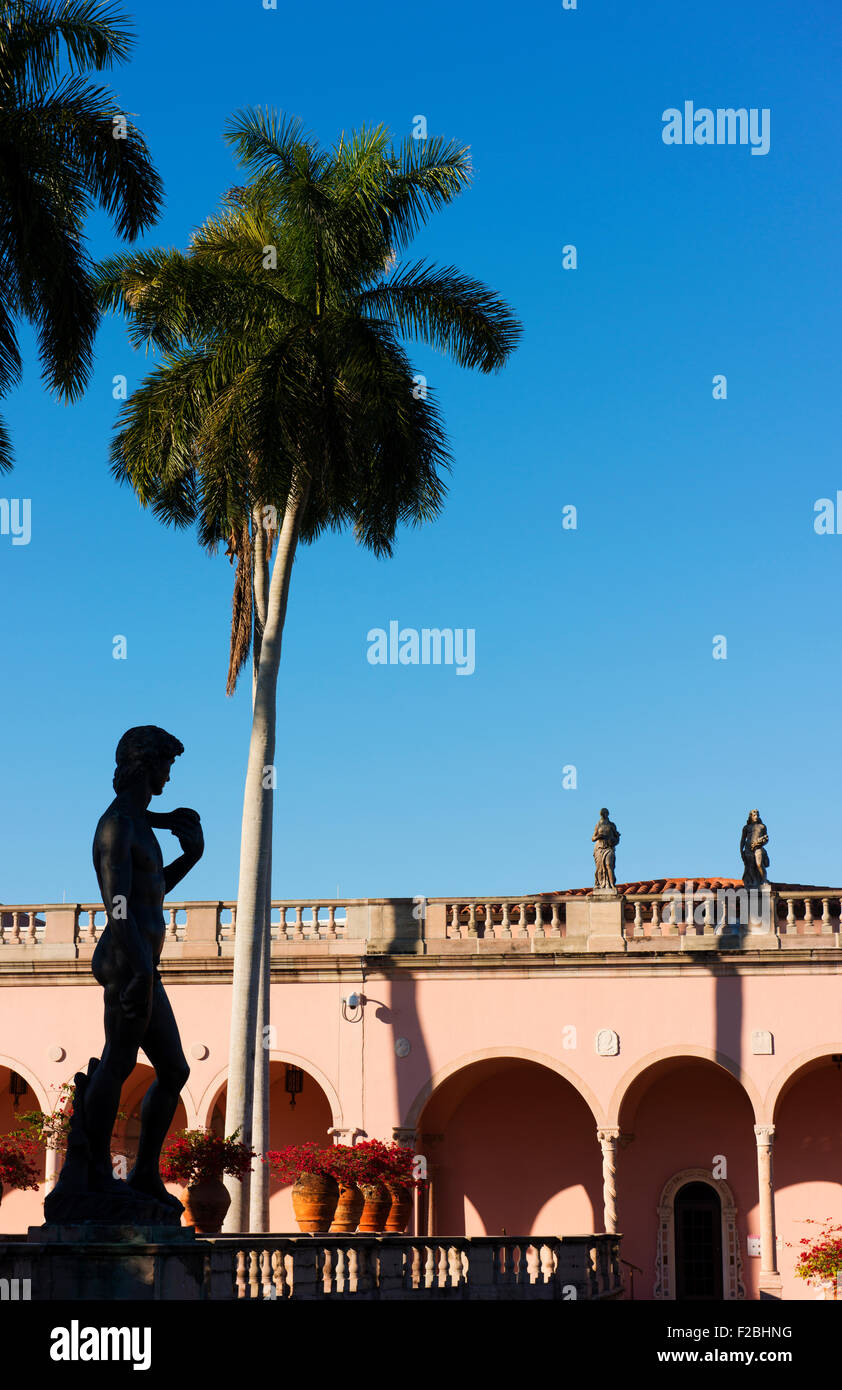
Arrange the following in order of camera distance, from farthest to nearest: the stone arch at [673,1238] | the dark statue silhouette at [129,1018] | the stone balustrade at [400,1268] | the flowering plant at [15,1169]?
the stone arch at [673,1238] < the flowering plant at [15,1169] < the stone balustrade at [400,1268] < the dark statue silhouette at [129,1018]

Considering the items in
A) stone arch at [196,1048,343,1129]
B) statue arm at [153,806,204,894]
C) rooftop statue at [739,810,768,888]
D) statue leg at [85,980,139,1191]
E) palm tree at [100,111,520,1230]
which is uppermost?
palm tree at [100,111,520,1230]

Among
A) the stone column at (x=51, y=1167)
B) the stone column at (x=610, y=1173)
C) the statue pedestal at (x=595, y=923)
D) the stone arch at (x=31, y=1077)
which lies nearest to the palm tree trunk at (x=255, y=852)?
the stone column at (x=51, y=1167)

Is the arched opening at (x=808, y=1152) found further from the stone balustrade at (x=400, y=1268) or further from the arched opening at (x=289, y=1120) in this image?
the stone balustrade at (x=400, y=1268)

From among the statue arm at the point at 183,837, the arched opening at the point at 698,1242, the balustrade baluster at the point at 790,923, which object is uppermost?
the balustrade baluster at the point at 790,923

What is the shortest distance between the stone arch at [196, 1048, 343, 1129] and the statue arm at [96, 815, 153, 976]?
15.9 metres

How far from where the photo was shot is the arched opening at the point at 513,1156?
90.3 ft

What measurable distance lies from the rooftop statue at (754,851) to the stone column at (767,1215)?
383 centimetres

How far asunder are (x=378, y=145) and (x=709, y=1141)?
55.6 feet

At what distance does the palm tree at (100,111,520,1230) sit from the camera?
22.2 metres

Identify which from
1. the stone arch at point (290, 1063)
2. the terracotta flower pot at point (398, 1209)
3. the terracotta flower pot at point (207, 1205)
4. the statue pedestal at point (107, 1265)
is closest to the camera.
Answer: the statue pedestal at point (107, 1265)

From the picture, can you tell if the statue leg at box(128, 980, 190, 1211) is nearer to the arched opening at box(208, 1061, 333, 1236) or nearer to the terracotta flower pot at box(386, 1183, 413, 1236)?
the terracotta flower pot at box(386, 1183, 413, 1236)

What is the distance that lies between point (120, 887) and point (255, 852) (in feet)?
39.7

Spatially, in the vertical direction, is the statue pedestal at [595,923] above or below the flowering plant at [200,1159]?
above

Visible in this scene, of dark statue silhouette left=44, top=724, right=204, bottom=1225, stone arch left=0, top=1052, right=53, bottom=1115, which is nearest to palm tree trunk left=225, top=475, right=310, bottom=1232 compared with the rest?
stone arch left=0, top=1052, right=53, bottom=1115
